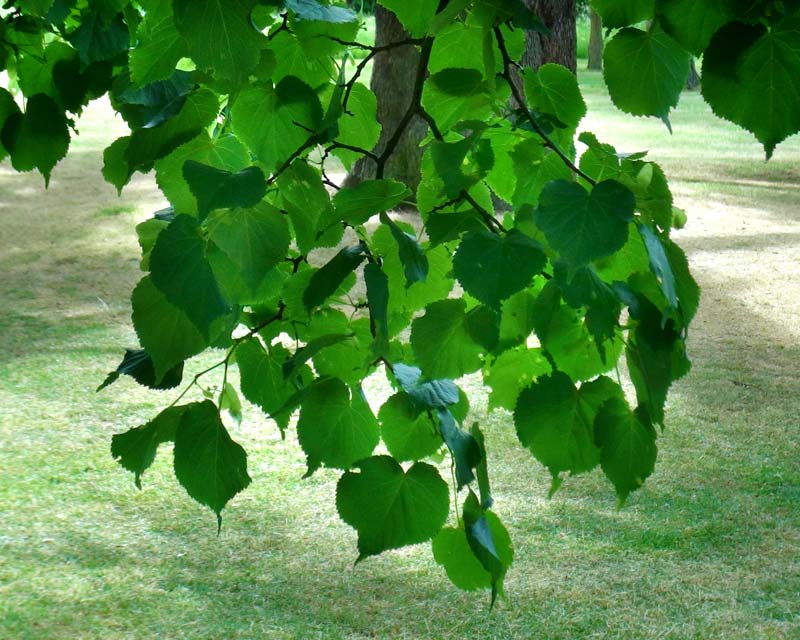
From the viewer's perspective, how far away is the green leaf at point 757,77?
1.98ft

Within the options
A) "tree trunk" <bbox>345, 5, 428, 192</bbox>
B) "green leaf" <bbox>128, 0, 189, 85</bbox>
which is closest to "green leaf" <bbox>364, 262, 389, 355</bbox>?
"green leaf" <bbox>128, 0, 189, 85</bbox>

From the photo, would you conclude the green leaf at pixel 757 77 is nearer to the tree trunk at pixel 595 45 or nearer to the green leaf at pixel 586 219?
the green leaf at pixel 586 219

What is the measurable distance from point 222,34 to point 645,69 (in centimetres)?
29

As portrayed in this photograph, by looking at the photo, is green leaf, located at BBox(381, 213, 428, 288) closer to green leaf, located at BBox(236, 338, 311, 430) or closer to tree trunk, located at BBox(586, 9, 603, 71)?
green leaf, located at BBox(236, 338, 311, 430)

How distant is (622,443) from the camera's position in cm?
73

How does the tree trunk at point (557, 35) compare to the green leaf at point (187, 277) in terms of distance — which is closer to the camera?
the green leaf at point (187, 277)

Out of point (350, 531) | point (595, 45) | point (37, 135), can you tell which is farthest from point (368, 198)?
point (595, 45)

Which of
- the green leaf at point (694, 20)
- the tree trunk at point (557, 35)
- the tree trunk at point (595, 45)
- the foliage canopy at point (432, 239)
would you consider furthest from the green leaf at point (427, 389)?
the tree trunk at point (595, 45)

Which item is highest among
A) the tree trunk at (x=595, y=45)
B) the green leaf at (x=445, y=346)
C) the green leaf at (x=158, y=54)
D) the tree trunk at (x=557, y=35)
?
the green leaf at (x=158, y=54)

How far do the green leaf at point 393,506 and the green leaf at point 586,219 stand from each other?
0.23m

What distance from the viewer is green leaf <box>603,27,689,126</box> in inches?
27.2

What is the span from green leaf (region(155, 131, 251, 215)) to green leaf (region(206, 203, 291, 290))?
11 cm

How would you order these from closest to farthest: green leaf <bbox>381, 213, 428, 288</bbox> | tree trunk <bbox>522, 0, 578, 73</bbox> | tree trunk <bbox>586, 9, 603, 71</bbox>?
green leaf <bbox>381, 213, 428, 288</bbox> → tree trunk <bbox>522, 0, 578, 73</bbox> → tree trunk <bbox>586, 9, 603, 71</bbox>

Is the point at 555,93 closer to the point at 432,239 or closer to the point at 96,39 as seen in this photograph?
the point at 432,239
